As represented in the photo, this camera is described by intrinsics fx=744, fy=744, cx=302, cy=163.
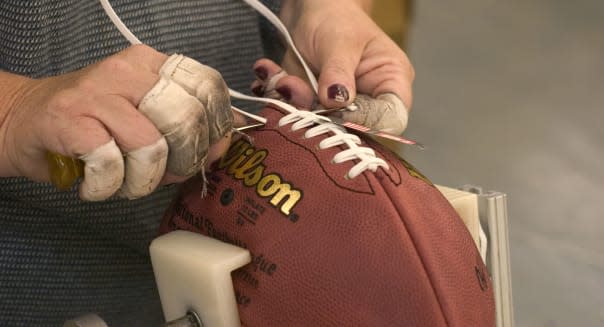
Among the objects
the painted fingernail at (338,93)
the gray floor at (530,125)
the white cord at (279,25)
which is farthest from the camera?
the gray floor at (530,125)

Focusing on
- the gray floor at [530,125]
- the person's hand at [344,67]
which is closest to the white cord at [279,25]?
the person's hand at [344,67]

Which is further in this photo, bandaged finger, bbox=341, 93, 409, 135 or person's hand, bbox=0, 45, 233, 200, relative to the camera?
bandaged finger, bbox=341, 93, 409, 135

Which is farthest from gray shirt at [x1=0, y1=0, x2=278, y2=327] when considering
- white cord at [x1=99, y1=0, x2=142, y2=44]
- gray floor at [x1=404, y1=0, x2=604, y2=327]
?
gray floor at [x1=404, y1=0, x2=604, y2=327]

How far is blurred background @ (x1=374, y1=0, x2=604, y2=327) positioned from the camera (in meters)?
1.01

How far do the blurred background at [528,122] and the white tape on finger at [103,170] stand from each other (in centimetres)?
64

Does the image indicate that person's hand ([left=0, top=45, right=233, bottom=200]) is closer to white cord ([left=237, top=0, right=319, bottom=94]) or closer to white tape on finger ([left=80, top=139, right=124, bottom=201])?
white tape on finger ([left=80, top=139, right=124, bottom=201])

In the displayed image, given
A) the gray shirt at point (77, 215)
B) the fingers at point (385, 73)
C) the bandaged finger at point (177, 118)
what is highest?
the fingers at point (385, 73)

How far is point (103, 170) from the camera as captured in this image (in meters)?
0.45

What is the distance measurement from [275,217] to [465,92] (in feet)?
3.07

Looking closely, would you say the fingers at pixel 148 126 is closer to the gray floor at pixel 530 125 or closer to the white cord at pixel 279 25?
the white cord at pixel 279 25

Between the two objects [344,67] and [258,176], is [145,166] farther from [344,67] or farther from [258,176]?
[344,67]

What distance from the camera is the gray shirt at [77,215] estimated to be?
0.64 metres

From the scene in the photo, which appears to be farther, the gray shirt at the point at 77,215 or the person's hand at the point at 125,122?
the gray shirt at the point at 77,215

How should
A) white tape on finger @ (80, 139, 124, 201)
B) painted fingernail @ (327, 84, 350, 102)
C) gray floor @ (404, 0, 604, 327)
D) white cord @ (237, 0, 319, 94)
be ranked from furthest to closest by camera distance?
1. gray floor @ (404, 0, 604, 327)
2. white cord @ (237, 0, 319, 94)
3. painted fingernail @ (327, 84, 350, 102)
4. white tape on finger @ (80, 139, 124, 201)
